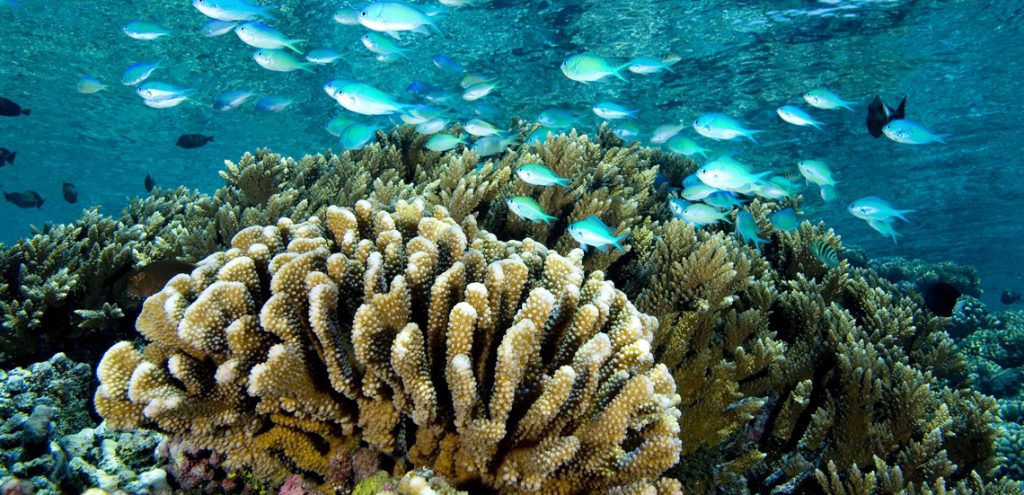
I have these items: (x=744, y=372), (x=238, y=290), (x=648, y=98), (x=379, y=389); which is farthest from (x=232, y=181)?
(x=648, y=98)

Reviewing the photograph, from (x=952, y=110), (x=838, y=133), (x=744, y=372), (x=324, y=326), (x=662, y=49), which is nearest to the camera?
(x=324, y=326)

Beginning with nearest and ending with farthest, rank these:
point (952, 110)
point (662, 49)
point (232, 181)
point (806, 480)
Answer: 1. point (806, 480)
2. point (232, 181)
3. point (662, 49)
4. point (952, 110)

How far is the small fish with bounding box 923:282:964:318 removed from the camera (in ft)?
17.1

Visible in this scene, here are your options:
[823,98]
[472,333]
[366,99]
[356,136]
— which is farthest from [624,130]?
[472,333]

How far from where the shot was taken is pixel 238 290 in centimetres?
198

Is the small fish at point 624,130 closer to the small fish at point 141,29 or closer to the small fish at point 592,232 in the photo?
the small fish at point 592,232

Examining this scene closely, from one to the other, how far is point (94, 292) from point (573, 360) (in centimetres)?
382

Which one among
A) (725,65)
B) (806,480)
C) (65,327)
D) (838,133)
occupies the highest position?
(65,327)

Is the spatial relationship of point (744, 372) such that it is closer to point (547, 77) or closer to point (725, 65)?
point (725, 65)

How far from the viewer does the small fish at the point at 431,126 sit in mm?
5875

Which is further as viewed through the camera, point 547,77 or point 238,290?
point 547,77

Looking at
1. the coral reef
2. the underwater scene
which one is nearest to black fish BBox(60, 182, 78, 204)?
the underwater scene

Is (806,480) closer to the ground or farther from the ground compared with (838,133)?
farther from the ground

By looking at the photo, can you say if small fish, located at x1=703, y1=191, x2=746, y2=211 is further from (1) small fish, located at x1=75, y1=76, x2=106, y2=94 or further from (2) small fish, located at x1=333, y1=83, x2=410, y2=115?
(1) small fish, located at x1=75, y1=76, x2=106, y2=94
